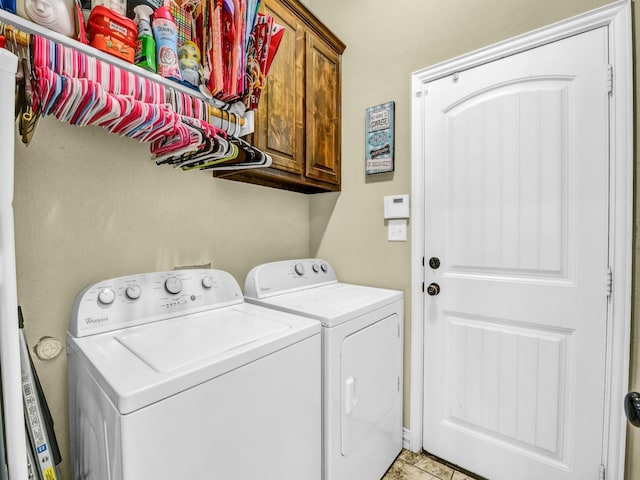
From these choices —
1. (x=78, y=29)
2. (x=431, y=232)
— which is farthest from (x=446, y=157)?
(x=78, y=29)

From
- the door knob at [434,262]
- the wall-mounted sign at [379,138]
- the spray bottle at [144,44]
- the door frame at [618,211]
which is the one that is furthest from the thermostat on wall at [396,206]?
the spray bottle at [144,44]

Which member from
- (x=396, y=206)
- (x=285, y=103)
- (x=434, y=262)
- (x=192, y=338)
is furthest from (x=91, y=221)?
(x=434, y=262)

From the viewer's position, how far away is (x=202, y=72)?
1.18 metres

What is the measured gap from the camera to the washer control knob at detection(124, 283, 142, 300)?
3.76 feet

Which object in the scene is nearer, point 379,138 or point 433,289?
point 433,289

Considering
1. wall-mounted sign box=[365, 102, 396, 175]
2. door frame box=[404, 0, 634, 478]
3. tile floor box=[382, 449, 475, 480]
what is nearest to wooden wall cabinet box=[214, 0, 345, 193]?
wall-mounted sign box=[365, 102, 396, 175]

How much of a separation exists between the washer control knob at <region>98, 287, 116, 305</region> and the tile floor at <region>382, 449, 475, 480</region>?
5.21 feet

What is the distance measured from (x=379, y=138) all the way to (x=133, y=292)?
5.13ft

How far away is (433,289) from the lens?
5.60 feet

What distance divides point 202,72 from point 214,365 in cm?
108

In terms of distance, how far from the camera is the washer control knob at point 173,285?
1252mm

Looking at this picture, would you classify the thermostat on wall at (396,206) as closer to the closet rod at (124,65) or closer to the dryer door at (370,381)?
the dryer door at (370,381)

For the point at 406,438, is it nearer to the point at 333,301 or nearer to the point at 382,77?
the point at 333,301

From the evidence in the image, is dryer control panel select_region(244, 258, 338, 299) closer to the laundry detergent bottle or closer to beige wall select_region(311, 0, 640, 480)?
beige wall select_region(311, 0, 640, 480)
